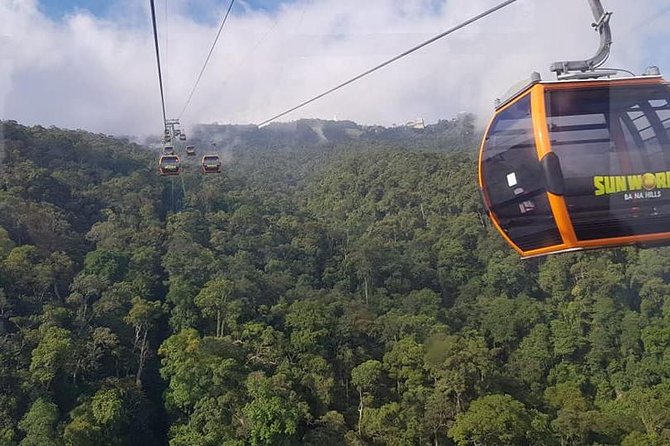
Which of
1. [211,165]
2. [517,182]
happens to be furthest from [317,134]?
[517,182]

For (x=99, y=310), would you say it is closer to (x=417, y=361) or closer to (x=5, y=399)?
(x=5, y=399)

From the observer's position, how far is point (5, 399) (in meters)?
11.2

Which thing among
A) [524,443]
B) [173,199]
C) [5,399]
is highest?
[173,199]

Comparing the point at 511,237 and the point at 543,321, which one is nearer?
the point at 511,237

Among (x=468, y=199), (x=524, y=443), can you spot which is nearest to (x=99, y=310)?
(x=524, y=443)

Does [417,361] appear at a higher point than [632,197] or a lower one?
lower

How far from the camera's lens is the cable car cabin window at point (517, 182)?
264 centimetres

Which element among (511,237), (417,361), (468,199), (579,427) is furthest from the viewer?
(468,199)

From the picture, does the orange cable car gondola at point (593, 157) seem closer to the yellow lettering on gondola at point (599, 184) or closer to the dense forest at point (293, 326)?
the yellow lettering on gondola at point (599, 184)

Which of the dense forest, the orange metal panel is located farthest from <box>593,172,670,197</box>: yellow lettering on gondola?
the dense forest

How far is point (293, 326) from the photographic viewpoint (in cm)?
1513

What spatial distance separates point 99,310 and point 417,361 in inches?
317

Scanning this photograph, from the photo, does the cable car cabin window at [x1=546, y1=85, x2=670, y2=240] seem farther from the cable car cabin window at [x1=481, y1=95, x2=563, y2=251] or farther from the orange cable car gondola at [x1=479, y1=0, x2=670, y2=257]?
the cable car cabin window at [x1=481, y1=95, x2=563, y2=251]

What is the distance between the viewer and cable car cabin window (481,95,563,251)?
2.64m
